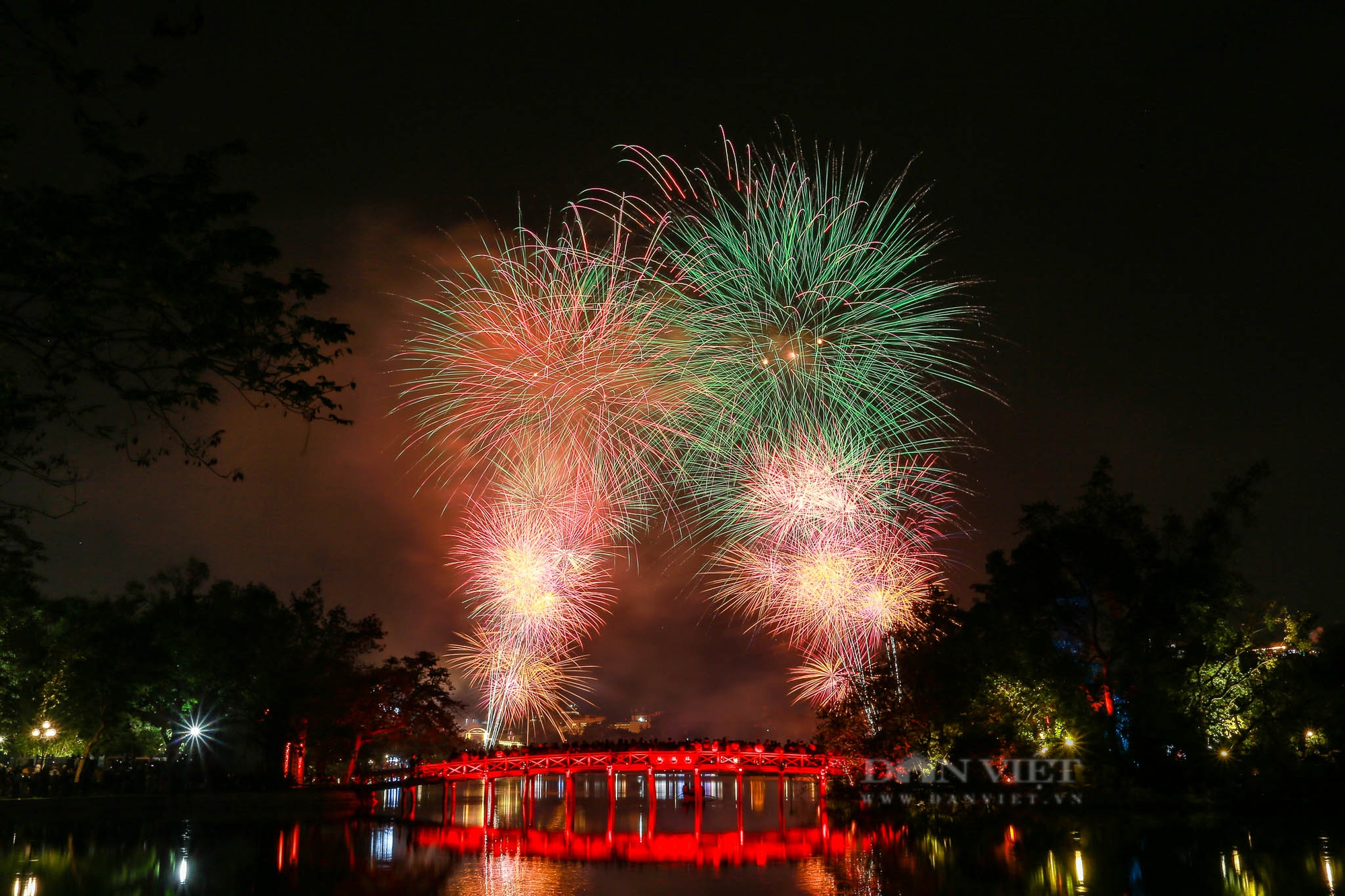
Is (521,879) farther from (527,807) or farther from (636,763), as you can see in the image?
(527,807)

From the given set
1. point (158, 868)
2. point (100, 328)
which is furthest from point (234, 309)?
point (158, 868)

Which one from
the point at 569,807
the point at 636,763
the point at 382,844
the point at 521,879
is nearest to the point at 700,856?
the point at 521,879

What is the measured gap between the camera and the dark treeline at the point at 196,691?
36656 millimetres

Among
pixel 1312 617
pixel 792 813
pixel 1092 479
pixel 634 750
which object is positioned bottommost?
pixel 792 813

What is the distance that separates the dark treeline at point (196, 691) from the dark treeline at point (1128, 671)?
2486 centimetres

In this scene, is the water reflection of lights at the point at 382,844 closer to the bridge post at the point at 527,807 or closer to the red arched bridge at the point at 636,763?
the bridge post at the point at 527,807

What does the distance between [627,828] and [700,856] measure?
11.4 metres

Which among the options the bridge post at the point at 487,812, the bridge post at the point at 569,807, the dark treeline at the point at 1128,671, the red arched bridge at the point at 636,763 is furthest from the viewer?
the red arched bridge at the point at 636,763

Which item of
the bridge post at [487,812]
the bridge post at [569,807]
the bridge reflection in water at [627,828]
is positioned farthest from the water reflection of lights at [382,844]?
the bridge post at [569,807]

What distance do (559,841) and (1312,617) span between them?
25.6 metres

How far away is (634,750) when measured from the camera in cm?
4466

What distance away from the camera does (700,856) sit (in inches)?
966

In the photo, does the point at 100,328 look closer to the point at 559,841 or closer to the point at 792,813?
the point at 559,841

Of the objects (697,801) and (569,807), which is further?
(697,801)
